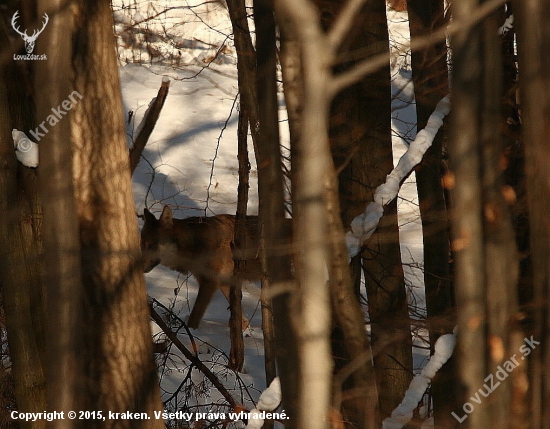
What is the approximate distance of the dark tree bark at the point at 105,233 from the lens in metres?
3.44

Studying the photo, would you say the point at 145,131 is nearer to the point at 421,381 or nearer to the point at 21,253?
the point at 21,253

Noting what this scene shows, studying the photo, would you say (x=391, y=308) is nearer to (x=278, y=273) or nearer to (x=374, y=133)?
(x=374, y=133)

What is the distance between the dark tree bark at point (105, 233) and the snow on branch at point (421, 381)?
47.8 inches

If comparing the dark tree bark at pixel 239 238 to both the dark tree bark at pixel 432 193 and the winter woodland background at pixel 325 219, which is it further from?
the dark tree bark at pixel 432 193

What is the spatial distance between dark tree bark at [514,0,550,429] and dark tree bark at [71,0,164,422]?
1784 mm

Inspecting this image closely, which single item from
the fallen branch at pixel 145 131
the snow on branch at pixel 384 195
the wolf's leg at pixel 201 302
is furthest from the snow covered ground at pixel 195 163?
the snow on branch at pixel 384 195

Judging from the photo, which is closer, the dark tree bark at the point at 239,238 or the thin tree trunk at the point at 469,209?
the thin tree trunk at the point at 469,209

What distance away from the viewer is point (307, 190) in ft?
7.54

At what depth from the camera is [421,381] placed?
11.3 ft

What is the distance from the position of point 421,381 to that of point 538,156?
1.21 meters

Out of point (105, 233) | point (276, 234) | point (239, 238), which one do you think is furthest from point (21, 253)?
point (276, 234)

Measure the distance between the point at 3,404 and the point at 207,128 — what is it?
681 centimetres

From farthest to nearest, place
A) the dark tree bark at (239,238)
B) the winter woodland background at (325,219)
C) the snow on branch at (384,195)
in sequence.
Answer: the dark tree bark at (239,238)
the snow on branch at (384,195)
the winter woodland background at (325,219)

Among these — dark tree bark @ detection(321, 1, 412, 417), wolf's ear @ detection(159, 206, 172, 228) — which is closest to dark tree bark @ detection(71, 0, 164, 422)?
dark tree bark @ detection(321, 1, 412, 417)
